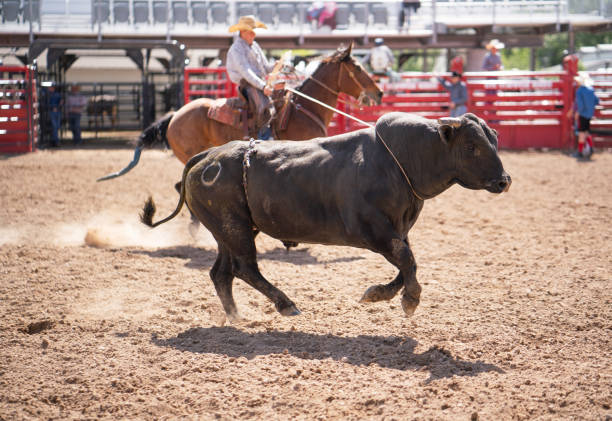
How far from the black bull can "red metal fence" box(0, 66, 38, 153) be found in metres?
12.3

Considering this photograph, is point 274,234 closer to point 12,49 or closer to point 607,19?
point 12,49

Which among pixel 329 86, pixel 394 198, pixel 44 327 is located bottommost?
pixel 44 327

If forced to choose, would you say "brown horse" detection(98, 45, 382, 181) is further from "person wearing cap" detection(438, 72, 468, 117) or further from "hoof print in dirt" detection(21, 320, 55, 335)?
"person wearing cap" detection(438, 72, 468, 117)

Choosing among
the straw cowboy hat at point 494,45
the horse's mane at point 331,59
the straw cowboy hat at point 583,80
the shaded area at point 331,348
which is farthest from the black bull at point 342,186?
the straw cowboy hat at point 494,45

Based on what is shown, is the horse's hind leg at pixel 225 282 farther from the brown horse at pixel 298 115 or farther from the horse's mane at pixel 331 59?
the horse's mane at pixel 331 59

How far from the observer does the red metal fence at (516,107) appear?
16.6 metres

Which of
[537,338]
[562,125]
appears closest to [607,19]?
[562,125]

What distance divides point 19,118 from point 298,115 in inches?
407

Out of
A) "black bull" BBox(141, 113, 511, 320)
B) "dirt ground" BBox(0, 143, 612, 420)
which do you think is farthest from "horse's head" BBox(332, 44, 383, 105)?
"black bull" BBox(141, 113, 511, 320)

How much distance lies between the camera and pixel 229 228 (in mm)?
4887

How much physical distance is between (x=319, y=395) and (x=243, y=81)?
5005 mm

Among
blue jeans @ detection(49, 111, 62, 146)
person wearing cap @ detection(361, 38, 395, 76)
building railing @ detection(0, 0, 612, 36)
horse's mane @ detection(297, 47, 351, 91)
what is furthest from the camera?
building railing @ detection(0, 0, 612, 36)

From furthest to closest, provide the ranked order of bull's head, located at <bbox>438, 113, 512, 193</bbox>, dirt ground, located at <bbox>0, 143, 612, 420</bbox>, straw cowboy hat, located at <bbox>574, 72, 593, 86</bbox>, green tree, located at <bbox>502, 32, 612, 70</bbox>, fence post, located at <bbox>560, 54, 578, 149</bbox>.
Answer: green tree, located at <bbox>502, 32, 612, 70</bbox>
fence post, located at <bbox>560, 54, 578, 149</bbox>
straw cowboy hat, located at <bbox>574, 72, 593, 86</bbox>
bull's head, located at <bbox>438, 113, 512, 193</bbox>
dirt ground, located at <bbox>0, 143, 612, 420</bbox>

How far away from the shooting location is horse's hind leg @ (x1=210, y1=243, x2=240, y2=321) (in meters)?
5.02
